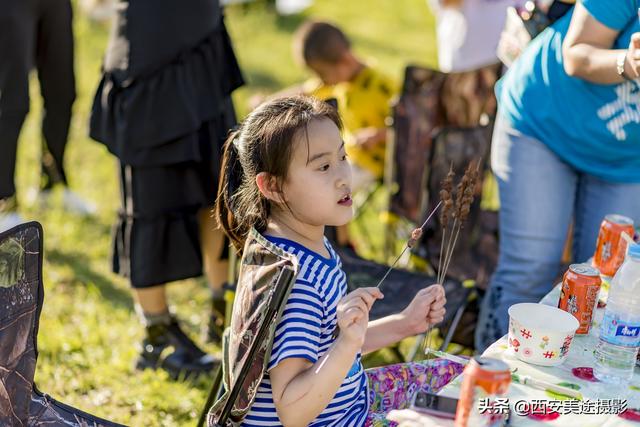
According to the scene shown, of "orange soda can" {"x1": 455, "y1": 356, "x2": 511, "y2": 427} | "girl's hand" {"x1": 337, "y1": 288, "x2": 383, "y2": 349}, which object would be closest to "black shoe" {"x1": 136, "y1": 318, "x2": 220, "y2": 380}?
"girl's hand" {"x1": 337, "y1": 288, "x2": 383, "y2": 349}

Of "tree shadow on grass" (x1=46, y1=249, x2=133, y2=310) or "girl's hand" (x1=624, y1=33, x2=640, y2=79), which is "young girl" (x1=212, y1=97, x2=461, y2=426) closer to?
"girl's hand" (x1=624, y1=33, x2=640, y2=79)

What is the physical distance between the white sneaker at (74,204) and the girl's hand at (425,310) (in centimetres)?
309

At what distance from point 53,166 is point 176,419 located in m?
2.24

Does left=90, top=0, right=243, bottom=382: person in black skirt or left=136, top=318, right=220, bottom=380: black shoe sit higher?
left=90, top=0, right=243, bottom=382: person in black skirt

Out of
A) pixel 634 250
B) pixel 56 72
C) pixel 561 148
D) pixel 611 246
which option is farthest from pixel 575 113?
pixel 56 72

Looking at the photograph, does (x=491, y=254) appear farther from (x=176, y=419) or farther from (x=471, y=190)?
(x=471, y=190)

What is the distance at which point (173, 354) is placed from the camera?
3.23 meters

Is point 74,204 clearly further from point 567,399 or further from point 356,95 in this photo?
point 567,399

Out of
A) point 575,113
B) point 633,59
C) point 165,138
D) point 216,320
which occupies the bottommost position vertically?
point 216,320

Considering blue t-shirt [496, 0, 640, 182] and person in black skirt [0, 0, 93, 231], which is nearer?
blue t-shirt [496, 0, 640, 182]

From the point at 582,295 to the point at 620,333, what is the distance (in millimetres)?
175

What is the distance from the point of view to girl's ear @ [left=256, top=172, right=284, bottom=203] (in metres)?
1.86

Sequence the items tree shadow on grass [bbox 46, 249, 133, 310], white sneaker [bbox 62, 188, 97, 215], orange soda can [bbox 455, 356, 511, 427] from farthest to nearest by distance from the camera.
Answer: white sneaker [bbox 62, 188, 97, 215], tree shadow on grass [bbox 46, 249, 133, 310], orange soda can [bbox 455, 356, 511, 427]

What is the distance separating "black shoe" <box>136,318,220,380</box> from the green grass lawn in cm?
5
